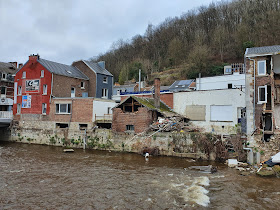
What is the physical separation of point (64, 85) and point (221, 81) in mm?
22311

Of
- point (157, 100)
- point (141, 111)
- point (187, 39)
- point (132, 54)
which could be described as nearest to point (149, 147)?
point (141, 111)

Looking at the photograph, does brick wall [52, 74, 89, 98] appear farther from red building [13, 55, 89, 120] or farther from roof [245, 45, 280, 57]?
roof [245, 45, 280, 57]

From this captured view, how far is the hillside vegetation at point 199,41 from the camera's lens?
156 ft

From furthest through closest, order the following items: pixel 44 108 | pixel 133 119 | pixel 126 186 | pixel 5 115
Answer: pixel 5 115
pixel 44 108
pixel 133 119
pixel 126 186

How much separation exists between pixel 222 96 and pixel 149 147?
9381mm

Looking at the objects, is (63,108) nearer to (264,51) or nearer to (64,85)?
(64,85)

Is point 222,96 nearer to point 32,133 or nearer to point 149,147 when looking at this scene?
point 149,147

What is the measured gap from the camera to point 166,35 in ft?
228

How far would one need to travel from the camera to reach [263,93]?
16.4 m

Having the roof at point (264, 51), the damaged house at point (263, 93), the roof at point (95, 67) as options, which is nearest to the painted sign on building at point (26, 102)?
the roof at point (95, 67)

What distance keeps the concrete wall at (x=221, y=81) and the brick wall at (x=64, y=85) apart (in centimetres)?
1823

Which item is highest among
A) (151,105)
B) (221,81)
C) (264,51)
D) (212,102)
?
(221,81)

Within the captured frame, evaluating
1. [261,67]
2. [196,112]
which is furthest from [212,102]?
[261,67]

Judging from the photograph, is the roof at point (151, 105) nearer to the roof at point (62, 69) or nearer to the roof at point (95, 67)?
the roof at point (62, 69)
